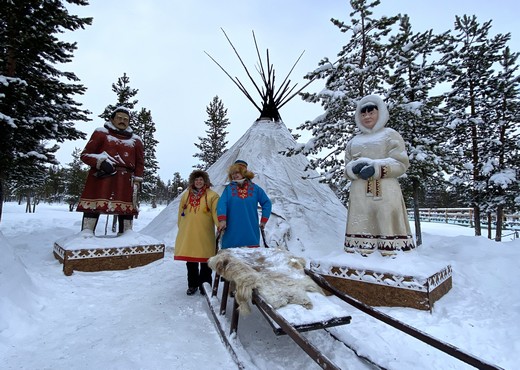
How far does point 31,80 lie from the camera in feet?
20.6

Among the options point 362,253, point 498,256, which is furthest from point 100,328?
point 498,256

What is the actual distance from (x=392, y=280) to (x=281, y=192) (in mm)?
4181

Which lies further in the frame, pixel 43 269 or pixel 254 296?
pixel 43 269

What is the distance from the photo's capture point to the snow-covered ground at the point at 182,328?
2.17m

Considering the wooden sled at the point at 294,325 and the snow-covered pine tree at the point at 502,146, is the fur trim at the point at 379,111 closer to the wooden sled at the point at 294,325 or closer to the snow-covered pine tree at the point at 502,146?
the wooden sled at the point at 294,325

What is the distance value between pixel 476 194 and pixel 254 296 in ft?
31.8

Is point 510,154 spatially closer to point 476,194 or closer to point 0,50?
point 476,194

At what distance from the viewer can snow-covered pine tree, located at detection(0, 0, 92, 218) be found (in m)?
5.96

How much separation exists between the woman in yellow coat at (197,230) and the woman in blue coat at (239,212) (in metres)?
0.18

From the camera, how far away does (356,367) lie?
2094 mm

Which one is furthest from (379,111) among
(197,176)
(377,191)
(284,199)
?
(284,199)

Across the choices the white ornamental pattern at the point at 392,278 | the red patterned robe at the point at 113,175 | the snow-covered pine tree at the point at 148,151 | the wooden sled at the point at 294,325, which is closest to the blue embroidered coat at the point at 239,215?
the white ornamental pattern at the point at 392,278

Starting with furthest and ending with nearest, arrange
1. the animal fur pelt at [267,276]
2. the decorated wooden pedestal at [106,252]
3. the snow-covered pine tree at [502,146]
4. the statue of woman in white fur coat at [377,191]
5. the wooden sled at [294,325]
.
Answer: the snow-covered pine tree at [502,146], the decorated wooden pedestal at [106,252], the statue of woman in white fur coat at [377,191], the animal fur pelt at [267,276], the wooden sled at [294,325]

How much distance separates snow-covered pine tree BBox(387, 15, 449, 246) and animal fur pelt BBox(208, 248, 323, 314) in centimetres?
373
